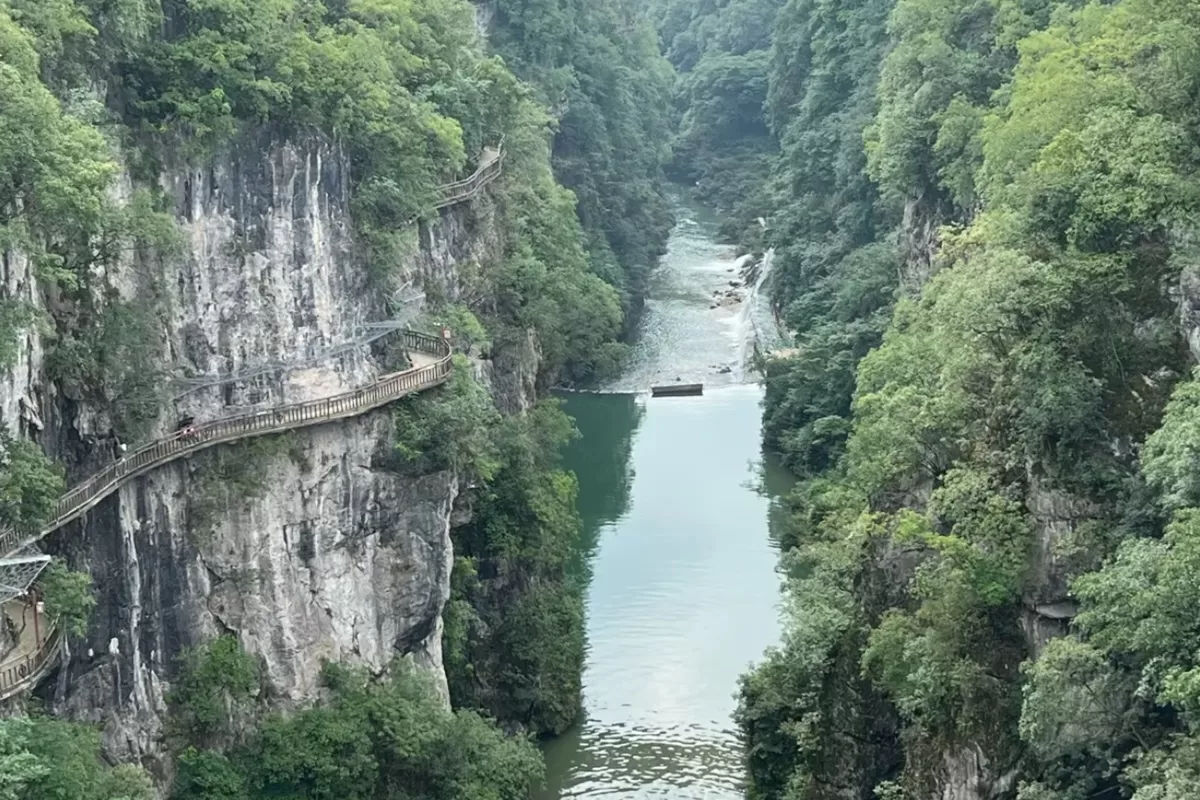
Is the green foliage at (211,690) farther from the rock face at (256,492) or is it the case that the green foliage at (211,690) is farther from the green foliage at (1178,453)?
the green foliage at (1178,453)

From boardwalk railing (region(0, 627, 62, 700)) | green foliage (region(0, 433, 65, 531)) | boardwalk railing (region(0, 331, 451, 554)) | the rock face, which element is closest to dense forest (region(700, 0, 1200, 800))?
the rock face

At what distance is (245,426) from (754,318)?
37589 mm

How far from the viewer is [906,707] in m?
26.3

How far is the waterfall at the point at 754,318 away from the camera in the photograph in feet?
198

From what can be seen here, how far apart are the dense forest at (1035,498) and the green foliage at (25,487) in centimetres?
1322

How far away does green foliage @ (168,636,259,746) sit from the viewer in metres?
27.4

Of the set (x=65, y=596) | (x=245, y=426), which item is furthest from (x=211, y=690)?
(x=65, y=596)

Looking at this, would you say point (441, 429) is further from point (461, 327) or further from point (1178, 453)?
point (1178, 453)

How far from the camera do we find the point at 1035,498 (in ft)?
85.3

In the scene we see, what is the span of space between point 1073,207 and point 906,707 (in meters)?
9.08

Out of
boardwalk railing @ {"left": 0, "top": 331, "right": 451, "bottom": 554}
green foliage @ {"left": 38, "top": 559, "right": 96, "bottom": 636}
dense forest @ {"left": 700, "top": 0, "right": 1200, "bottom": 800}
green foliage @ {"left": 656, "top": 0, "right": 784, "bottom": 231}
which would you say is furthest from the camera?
green foliage @ {"left": 656, "top": 0, "right": 784, "bottom": 231}

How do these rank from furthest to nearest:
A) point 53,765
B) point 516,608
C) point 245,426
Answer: point 516,608 < point 245,426 < point 53,765

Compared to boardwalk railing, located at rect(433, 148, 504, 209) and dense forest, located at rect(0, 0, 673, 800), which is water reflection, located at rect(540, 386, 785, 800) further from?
boardwalk railing, located at rect(433, 148, 504, 209)

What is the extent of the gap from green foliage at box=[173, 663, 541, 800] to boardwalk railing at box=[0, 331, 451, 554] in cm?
466
